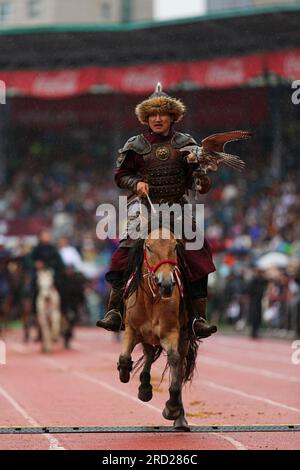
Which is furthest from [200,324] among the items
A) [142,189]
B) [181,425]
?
[142,189]

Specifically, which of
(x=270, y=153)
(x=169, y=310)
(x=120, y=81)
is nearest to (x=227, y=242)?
(x=270, y=153)

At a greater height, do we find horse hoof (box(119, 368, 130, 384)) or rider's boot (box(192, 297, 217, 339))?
rider's boot (box(192, 297, 217, 339))

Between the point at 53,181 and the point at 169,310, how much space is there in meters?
33.5

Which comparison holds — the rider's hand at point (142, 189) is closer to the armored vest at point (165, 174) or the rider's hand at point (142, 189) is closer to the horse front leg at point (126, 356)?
the armored vest at point (165, 174)

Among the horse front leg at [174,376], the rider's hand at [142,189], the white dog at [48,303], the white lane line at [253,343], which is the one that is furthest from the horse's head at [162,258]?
the white lane line at [253,343]

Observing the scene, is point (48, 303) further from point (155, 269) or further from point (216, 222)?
point (155, 269)

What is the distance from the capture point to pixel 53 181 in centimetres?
4303

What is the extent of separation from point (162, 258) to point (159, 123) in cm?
132

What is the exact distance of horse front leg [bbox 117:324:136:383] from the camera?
32.1 ft

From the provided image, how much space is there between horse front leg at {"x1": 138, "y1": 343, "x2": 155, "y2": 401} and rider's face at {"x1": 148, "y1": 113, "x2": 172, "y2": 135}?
1.85m

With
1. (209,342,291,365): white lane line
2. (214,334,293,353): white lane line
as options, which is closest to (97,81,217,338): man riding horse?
(209,342,291,365): white lane line

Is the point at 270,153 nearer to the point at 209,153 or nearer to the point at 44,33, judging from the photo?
the point at 44,33

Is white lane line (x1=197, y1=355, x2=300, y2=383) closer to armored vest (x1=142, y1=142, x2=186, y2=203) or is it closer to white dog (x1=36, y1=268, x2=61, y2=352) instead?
white dog (x1=36, y1=268, x2=61, y2=352)

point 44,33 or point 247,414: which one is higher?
point 44,33
